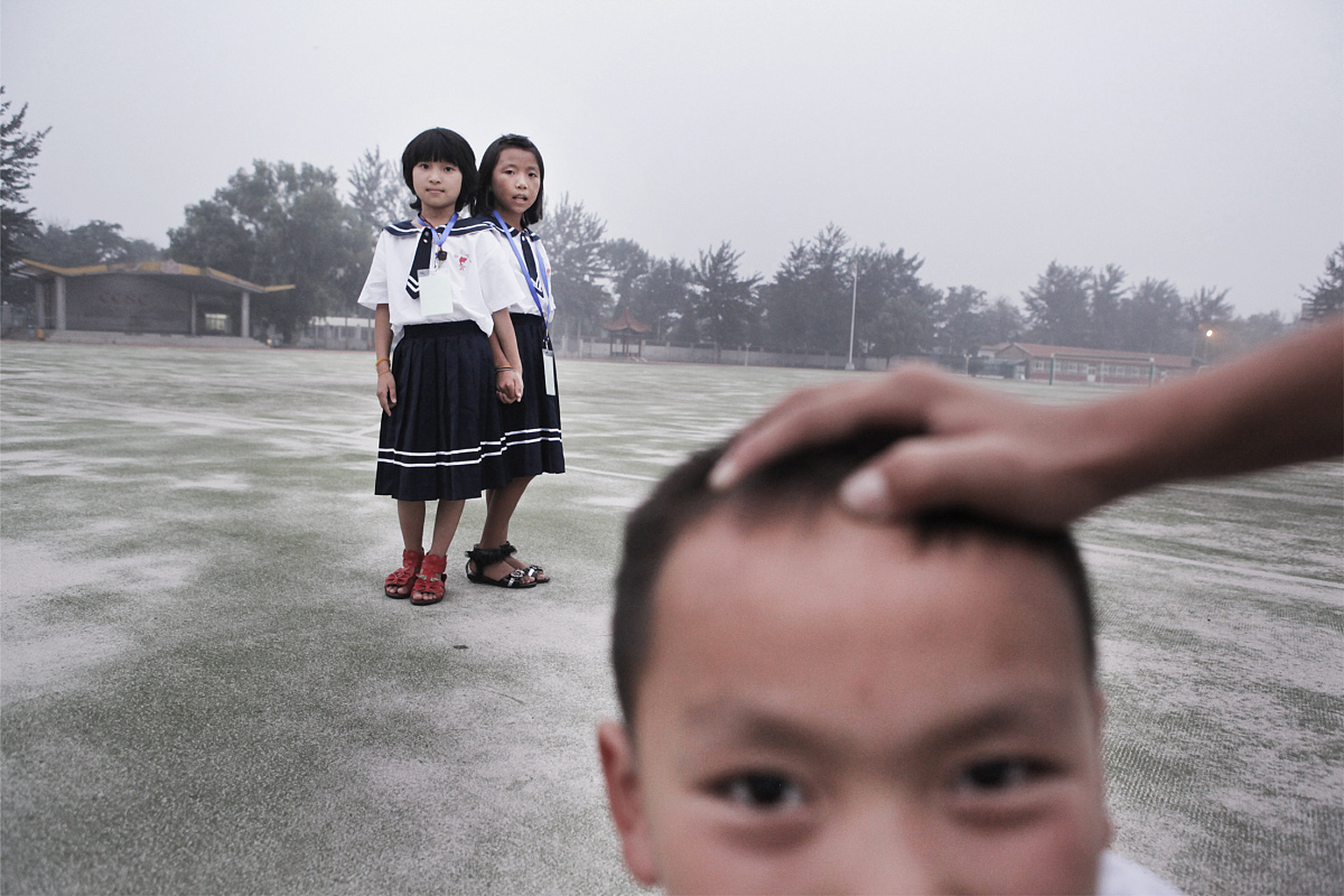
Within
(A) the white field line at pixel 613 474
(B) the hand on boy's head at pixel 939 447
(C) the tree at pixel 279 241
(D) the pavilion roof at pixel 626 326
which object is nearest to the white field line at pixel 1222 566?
(A) the white field line at pixel 613 474

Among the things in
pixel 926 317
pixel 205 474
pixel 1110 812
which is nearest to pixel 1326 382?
pixel 1110 812

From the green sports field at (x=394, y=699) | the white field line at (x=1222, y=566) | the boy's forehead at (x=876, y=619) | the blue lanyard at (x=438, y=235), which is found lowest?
the green sports field at (x=394, y=699)

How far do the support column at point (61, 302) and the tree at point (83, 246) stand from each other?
2673cm

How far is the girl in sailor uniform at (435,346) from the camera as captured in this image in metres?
2.85

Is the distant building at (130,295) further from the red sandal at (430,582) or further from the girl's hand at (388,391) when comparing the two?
the red sandal at (430,582)

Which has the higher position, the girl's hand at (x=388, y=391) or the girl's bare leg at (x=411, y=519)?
the girl's hand at (x=388, y=391)

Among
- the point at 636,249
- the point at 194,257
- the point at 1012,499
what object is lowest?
the point at 1012,499

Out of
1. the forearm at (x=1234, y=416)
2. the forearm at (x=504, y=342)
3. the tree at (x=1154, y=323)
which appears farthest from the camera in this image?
the tree at (x=1154, y=323)

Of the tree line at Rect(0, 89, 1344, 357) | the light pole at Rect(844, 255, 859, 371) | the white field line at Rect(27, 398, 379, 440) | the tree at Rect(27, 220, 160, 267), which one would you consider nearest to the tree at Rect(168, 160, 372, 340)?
the tree line at Rect(0, 89, 1344, 357)

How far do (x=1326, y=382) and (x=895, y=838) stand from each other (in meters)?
0.39

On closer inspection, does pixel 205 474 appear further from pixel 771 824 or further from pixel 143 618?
pixel 771 824

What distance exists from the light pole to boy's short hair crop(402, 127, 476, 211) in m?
53.1

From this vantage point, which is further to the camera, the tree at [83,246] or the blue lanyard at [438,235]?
the tree at [83,246]

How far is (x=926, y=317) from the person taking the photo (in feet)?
191
